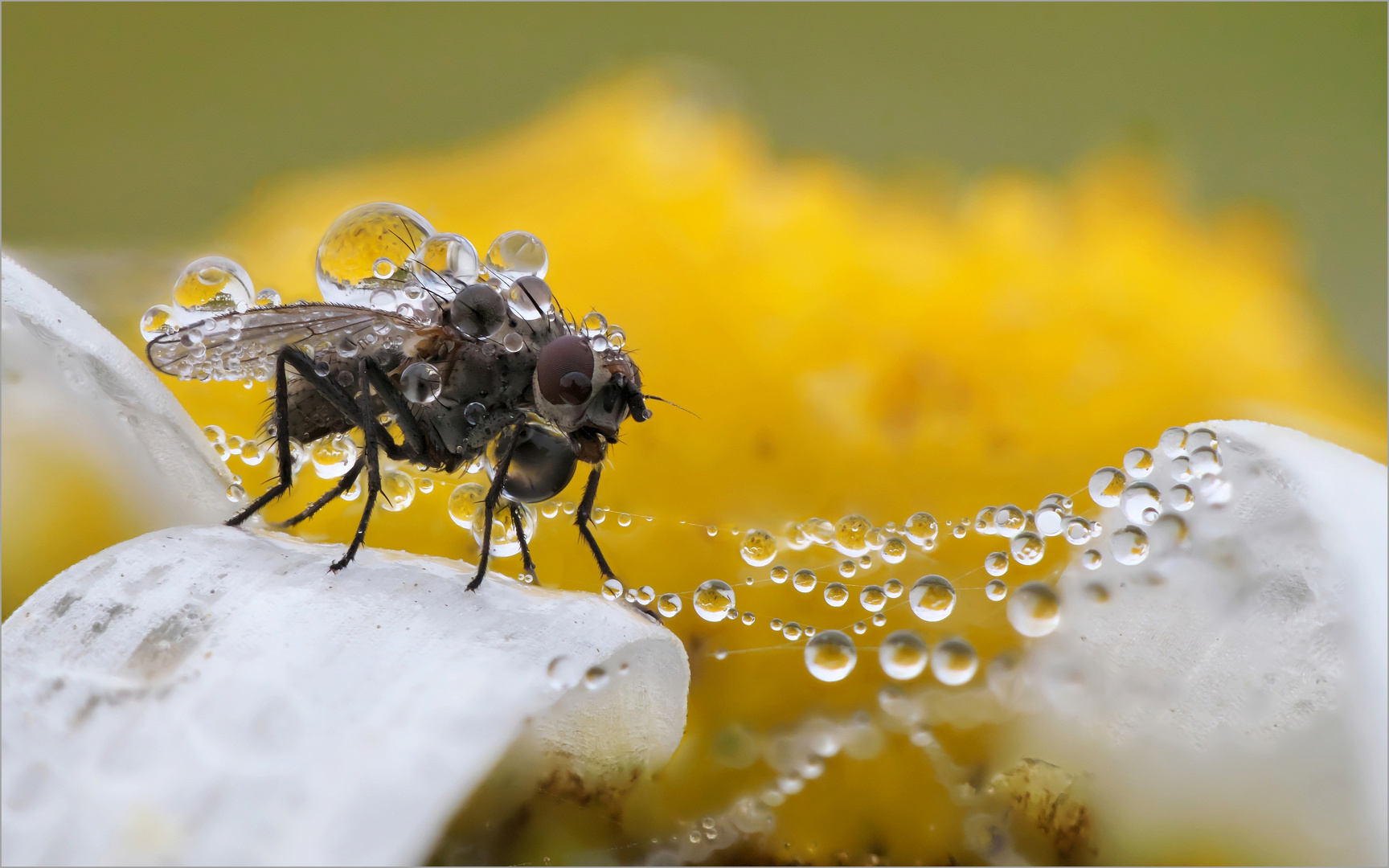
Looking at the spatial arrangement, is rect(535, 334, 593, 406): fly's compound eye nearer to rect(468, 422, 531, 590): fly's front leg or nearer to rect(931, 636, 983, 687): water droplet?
rect(468, 422, 531, 590): fly's front leg

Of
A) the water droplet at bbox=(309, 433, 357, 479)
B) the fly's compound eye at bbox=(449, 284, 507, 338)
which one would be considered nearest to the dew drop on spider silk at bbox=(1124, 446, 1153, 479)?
the fly's compound eye at bbox=(449, 284, 507, 338)

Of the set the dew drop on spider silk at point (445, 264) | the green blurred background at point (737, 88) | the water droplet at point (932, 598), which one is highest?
the green blurred background at point (737, 88)

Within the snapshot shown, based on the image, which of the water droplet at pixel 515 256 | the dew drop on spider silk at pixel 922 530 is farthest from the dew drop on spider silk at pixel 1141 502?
the water droplet at pixel 515 256

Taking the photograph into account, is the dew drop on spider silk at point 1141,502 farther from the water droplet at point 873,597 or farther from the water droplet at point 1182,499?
the water droplet at point 873,597

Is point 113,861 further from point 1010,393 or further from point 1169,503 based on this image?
point 1010,393

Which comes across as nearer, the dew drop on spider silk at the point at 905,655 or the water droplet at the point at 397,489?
the dew drop on spider silk at the point at 905,655

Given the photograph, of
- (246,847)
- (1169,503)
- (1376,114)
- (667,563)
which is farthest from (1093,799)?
(1376,114)
